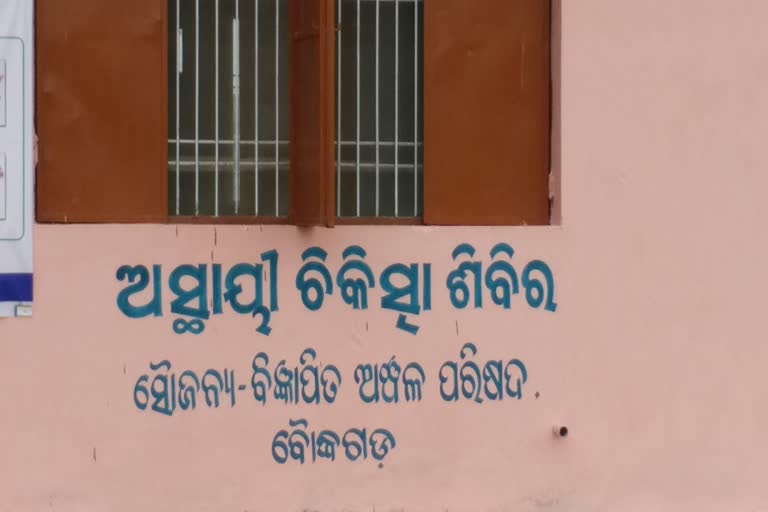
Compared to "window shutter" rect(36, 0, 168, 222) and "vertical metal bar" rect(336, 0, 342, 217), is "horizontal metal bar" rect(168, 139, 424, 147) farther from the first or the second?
"window shutter" rect(36, 0, 168, 222)

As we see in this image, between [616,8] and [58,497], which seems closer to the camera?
[58,497]

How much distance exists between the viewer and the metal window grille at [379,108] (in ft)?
22.1

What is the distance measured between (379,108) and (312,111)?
0.54 m

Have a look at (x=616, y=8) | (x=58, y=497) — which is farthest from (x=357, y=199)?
(x=58, y=497)

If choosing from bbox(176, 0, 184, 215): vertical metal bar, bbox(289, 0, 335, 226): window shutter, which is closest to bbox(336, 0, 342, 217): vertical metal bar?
bbox(289, 0, 335, 226): window shutter

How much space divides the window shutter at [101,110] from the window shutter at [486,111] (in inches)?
52.8

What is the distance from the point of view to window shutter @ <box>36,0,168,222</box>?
6.40 m

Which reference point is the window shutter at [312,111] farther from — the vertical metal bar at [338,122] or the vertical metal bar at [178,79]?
the vertical metal bar at [178,79]

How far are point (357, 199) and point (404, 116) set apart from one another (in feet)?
1.58

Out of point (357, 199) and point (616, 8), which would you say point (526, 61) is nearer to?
point (616, 8)

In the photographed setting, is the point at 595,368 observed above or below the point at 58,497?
above

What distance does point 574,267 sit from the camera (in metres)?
6.71

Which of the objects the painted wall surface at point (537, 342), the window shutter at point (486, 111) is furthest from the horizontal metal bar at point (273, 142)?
the painted wall surface at point (537, 342)

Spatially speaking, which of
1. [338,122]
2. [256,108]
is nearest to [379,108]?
[338,122]
